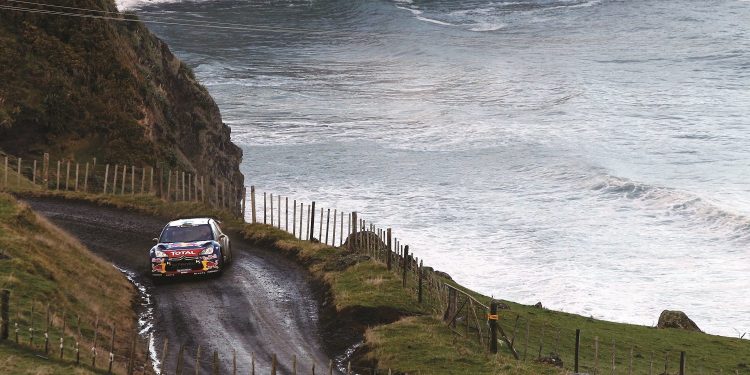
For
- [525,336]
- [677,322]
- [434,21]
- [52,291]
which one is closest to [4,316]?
[52,291]

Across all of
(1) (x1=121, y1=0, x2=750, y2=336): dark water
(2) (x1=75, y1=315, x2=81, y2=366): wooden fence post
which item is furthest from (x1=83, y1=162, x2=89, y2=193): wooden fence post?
(2) (x1=75, y1=315, x2=81, y2=366): wooden fence post

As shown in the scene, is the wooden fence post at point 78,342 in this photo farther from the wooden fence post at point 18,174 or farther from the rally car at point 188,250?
the wooden fence post at point 18,174

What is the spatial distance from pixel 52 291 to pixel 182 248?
25.0 ft

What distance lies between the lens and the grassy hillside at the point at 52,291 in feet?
88.4

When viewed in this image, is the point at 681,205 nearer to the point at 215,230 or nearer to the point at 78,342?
the point at 215,230

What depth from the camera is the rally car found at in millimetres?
39156

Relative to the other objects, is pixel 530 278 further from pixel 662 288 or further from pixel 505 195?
pixel 505 195

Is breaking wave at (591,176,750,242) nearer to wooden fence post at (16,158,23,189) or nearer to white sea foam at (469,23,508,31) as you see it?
wooden fence post at (16,158,23,189)

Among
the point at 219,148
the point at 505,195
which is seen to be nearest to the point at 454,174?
the point at 505,195

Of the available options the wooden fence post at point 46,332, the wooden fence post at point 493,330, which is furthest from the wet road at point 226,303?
the wooden fence post at point 493,330

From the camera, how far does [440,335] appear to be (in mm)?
32250

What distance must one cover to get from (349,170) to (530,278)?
33611mm

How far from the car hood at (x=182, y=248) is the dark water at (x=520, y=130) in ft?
79.6

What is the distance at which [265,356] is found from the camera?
31031mm
